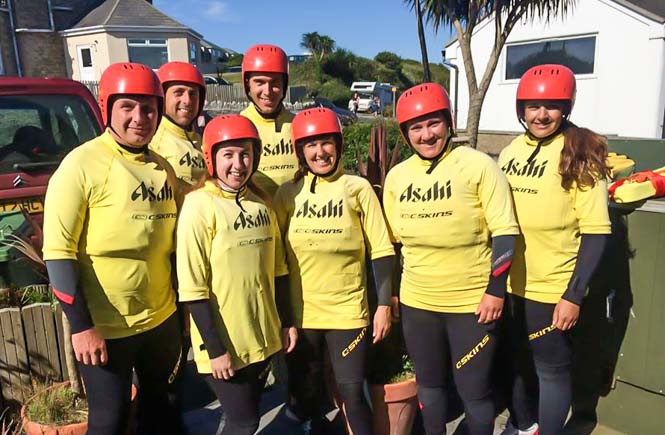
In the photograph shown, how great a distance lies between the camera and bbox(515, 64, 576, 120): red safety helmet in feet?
8.46

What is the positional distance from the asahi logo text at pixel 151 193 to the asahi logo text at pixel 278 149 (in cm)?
88

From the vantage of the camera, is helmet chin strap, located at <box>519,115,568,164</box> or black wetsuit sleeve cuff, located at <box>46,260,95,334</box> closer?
black wetsuit sleeve cuff, located at <box>46,260,95,334</box>

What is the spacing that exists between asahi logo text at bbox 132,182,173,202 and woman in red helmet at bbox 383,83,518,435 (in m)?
1.12

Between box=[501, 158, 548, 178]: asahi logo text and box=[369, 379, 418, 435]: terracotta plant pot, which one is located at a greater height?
box=[501, 158, 548, 178]: asahi logo text

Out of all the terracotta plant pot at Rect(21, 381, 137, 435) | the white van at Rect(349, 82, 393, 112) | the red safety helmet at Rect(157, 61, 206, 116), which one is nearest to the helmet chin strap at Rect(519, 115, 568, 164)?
the red safety helmet at Rect(157, 61, 206, 116)

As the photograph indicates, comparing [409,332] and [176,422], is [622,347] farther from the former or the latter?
[176,422]

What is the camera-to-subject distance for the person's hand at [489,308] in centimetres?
251

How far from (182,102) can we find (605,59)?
44.5 feet

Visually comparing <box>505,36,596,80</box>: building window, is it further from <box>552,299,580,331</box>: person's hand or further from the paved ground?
<box>552,299,580,331</box>: person's hand

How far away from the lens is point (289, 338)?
9.05 feet

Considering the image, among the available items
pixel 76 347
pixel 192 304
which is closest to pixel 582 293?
pixel 192 304

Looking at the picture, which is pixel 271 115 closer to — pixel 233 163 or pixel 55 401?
pixel 233 163

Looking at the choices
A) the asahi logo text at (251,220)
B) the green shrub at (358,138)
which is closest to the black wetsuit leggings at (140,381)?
the asahi logo text at (251,220)

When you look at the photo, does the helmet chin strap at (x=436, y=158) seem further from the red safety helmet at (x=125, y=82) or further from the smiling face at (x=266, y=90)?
the red safety helmet at (x=125, y=82)
